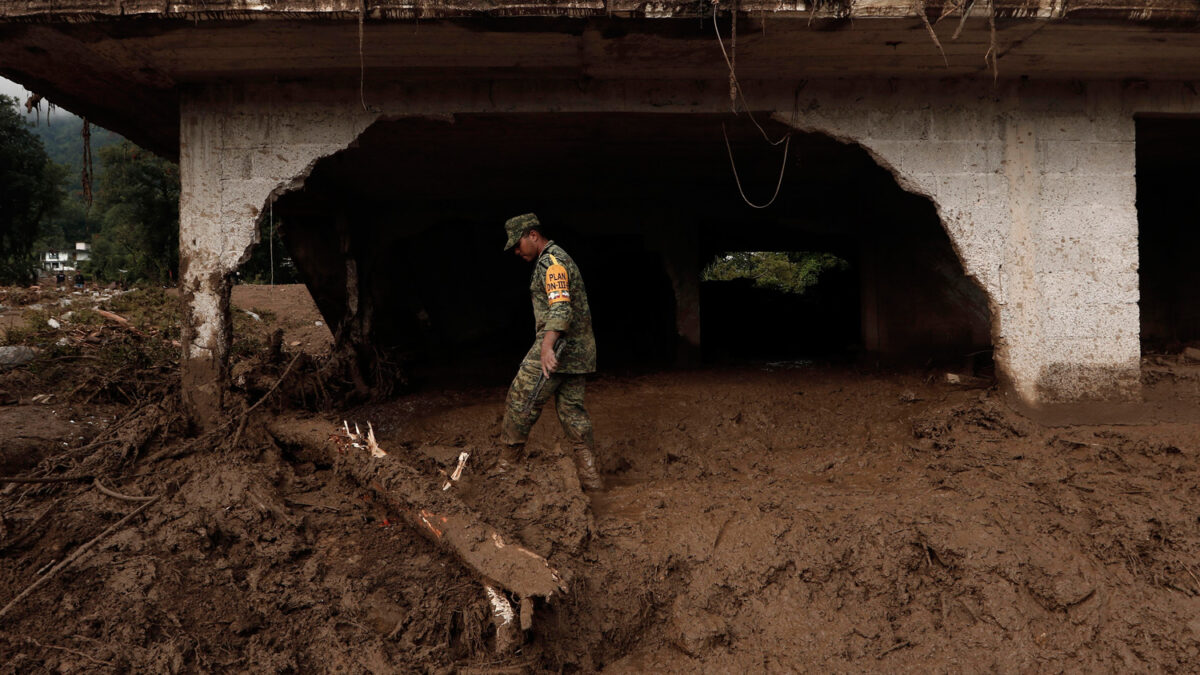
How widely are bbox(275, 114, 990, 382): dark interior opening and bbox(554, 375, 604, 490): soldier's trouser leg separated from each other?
2.07 meters

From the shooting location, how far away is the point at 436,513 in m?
3.97

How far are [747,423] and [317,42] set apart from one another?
13.5 ft

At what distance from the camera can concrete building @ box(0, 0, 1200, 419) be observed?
4.30 m

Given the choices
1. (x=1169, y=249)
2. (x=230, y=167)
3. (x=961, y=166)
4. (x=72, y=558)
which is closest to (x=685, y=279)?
(x=961, y=166)

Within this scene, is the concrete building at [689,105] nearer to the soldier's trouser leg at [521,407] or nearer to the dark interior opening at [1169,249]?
the dark interior opening at [1169,249]

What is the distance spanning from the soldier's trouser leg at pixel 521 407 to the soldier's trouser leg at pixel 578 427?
0.09m

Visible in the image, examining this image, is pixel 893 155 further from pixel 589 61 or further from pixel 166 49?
pixel 166 49

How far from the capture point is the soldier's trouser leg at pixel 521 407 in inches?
183

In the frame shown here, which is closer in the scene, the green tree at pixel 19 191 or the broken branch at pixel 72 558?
the broken branch at pixel 72 558

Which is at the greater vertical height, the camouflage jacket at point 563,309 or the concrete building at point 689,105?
the concrete building at point 689,105

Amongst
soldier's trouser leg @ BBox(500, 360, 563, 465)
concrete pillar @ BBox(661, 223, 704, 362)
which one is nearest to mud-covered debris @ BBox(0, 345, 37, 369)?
soldier's trouser leg @ BBox(500, 360, 563, 465)

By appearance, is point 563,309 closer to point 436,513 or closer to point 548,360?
point 548,360

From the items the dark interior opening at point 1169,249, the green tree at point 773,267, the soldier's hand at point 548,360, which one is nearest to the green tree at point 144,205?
the green tree at point 773,267

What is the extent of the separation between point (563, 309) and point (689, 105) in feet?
6.14
